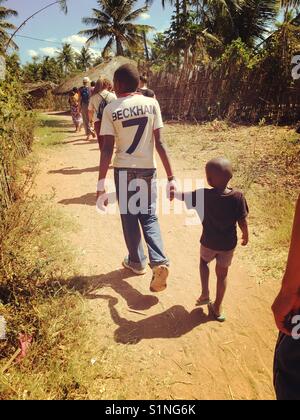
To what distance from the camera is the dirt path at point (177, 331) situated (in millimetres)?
2469

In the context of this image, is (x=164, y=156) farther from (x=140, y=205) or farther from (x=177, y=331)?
(x=177, y=331)

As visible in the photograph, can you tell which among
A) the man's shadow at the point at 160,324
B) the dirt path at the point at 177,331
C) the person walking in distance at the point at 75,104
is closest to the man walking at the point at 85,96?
the person walking in distance at the point at 75,104

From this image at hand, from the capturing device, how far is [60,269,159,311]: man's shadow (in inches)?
130

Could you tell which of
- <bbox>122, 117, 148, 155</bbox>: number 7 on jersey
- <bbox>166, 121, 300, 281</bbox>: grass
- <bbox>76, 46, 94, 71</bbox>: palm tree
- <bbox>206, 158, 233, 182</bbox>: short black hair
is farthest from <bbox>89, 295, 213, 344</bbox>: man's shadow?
<bbox>76, 46, 94, 71</bbox>: palm tree

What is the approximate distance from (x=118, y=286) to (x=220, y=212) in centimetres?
155

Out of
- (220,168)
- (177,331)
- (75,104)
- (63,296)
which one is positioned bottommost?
(177,331)

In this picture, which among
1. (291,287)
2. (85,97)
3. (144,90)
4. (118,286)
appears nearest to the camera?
(291,287)

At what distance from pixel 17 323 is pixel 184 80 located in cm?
1338

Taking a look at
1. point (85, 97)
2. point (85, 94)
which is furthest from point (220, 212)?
point (85, 97)

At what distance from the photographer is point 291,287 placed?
131 centimetres

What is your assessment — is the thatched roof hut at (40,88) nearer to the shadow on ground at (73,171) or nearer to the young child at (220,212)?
the shadow on ground at (73,171)

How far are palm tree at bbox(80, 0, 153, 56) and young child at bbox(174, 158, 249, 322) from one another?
93.8ft

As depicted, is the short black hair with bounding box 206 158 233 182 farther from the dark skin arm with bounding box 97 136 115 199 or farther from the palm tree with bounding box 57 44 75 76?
the palm tree with bounding box 57 44 75 76
